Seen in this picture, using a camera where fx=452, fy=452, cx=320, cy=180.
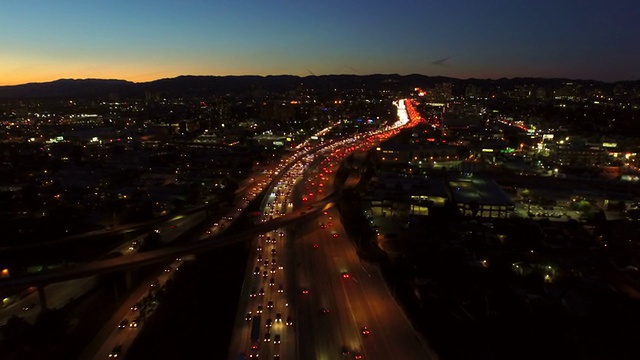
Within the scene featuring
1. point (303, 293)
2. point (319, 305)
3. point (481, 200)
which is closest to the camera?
point (319, 305)

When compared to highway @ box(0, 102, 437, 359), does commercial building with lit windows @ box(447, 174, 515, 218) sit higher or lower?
higher

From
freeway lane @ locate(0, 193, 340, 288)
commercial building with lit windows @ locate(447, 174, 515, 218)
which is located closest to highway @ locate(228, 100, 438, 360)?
freeway lane @ locate(0, 193, 340, 288)

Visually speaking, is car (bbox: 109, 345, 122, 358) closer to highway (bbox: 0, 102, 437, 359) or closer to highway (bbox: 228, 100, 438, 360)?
highway (bbox: 0, 102, 437, 359)

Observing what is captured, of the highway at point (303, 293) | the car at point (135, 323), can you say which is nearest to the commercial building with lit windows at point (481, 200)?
the highway at point (303, 293)

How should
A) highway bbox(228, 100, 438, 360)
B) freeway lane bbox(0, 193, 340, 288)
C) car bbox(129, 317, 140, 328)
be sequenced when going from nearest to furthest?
1. highway bbox(228, 100, 438, 360)
2. car bbox(129, 317, 140, 328)
3. freeway lane bbox(0, 193, 340, 288)

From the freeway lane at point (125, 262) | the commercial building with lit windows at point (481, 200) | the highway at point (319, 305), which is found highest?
the freeway lane at point (125, 262)

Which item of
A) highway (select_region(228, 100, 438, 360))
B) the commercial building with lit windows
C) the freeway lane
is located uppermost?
the freeway lane

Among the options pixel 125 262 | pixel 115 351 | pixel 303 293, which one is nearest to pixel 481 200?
pixel 303 293

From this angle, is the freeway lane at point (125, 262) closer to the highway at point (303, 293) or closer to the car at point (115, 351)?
the highway at point (303, 293)

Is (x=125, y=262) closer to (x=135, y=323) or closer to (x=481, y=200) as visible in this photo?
(x=135, y=323)

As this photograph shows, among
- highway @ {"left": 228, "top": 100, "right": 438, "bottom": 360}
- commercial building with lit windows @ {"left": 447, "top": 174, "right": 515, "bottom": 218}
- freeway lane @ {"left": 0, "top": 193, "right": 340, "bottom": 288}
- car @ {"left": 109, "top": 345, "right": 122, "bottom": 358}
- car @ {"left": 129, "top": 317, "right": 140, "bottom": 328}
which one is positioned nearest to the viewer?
car @ {"left": 109, "top": 345, "right": 122, "bottom": 358}

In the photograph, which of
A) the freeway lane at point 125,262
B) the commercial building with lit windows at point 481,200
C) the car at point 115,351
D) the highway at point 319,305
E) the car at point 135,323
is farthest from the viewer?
the commercial building with lit windows at point 481,200

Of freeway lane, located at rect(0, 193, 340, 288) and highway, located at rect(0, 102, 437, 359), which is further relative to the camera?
freeway lane, located at rect(0, 193, 340, 288)
